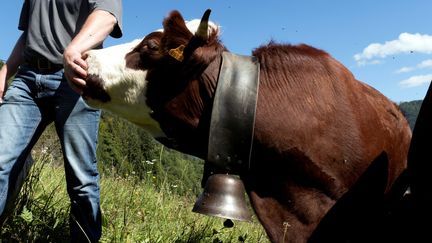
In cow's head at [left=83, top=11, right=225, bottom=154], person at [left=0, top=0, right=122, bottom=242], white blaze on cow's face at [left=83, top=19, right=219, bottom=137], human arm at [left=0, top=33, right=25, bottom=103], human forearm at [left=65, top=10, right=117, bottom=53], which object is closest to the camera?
cow's head at [left=83, top=11, right=225, bottom=154]

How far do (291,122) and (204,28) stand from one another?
59 cm

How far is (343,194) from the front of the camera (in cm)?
216

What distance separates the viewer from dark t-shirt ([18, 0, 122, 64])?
3348 mm

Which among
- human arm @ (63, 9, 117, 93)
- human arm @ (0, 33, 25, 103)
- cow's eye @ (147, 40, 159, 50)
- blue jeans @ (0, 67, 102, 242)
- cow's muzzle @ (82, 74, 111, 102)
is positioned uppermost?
cow's eye @ (147, 40, 159, 50)

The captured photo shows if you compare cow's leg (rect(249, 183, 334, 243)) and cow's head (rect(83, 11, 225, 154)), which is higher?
cow's head (rect(83, 11, 225, 154))

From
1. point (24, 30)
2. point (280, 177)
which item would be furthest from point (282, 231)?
point (24, 30)

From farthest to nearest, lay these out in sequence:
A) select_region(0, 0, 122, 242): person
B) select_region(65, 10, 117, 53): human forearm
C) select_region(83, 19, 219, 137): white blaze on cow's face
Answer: select_region(0, 0, 122, 242): person < select_region(65, 10, 117, 53): human forearm < select_region(83, 19, 219, 137): white blaze on cow's face

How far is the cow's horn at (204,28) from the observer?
2.15 meters

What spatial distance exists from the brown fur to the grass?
1059mm

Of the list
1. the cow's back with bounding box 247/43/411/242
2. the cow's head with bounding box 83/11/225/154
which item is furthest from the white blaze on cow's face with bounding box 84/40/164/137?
the cow's back with bounding box 247/43/411/242

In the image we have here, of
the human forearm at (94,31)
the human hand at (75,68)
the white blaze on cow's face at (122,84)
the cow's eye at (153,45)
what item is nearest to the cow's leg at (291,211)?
the white blaze on cow's face at (122,84)

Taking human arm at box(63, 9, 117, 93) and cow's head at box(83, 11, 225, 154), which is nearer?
cow's head at box(83, 11, 225, 154)

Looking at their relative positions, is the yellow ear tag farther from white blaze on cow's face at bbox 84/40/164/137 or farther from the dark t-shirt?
the dark t-shirt

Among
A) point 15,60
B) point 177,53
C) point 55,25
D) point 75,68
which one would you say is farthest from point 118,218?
point 177,53
